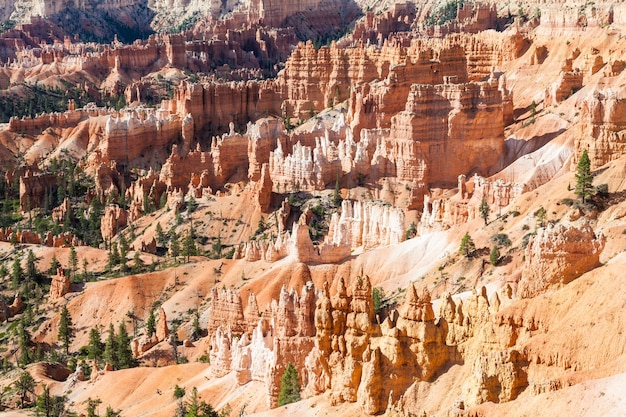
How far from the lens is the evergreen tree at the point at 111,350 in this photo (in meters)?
84.3

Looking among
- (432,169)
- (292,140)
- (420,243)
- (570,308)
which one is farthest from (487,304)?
(292,140)

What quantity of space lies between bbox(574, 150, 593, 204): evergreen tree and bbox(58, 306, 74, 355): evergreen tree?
40.6m

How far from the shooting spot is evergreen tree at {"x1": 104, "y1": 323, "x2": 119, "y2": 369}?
84.3 meters

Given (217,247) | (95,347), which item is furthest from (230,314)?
(217,247)

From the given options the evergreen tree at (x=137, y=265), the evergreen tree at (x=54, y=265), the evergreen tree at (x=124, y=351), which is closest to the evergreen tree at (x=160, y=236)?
the evergreen tree at (x=137, y=265)

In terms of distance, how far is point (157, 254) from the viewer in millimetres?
107812

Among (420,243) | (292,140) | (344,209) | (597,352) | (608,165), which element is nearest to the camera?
(597,352)

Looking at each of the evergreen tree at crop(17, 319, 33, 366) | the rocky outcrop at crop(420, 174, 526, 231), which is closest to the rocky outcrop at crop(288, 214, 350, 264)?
the rocky outcrop at crop(420, 174, 526, 231)

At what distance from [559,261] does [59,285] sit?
5919 cm

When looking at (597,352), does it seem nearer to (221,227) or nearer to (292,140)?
(221,227)

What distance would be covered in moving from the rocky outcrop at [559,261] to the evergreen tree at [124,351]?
129 feet

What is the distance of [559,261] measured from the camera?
164ft

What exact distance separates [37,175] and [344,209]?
2144 inches

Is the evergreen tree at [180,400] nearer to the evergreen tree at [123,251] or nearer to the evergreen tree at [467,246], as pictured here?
the evergreen tree at [467,246]
